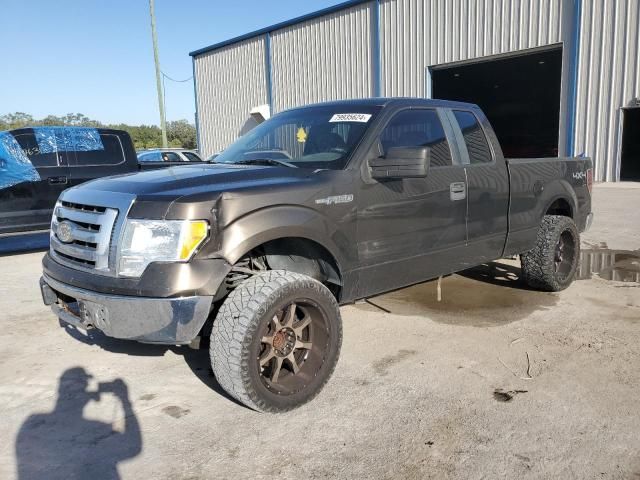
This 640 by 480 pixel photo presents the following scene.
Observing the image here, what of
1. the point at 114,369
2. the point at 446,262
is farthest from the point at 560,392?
the point at 114,369

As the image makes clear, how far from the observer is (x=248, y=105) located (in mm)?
24906

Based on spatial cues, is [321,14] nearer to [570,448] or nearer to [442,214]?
[442,214]

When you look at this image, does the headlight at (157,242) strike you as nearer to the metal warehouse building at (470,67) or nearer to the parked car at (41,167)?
the parked car at (41,167)

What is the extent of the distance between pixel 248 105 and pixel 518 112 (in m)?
14.0

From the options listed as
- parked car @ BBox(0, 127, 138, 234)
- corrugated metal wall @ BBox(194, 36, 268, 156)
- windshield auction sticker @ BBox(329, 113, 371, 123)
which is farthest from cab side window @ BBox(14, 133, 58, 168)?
corrugated metal wall @ BBox(194, 36, 268, 156)

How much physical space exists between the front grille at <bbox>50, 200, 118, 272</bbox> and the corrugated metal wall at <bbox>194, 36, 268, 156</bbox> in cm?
2160

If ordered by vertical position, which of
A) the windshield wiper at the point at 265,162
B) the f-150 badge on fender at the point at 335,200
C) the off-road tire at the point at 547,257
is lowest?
the off-road tire at the point at 547,257

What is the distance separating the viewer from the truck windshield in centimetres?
370

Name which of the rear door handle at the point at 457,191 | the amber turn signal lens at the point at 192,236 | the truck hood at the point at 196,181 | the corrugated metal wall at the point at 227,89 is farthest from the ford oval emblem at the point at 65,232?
the corrugated metal wall at the point at 227,89

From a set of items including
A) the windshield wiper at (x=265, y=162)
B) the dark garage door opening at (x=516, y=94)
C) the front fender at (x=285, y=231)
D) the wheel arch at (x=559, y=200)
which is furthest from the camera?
the dark garage door opening at (x=516, y=94)

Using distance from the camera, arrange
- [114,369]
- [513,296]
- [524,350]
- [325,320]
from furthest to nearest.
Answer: [513,296] → [524,350] → [114,369] → [325,320]

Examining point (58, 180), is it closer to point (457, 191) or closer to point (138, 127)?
point (457, 191)

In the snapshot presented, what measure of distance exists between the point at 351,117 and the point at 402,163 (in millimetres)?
689

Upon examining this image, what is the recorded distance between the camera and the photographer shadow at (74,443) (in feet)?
8.45
